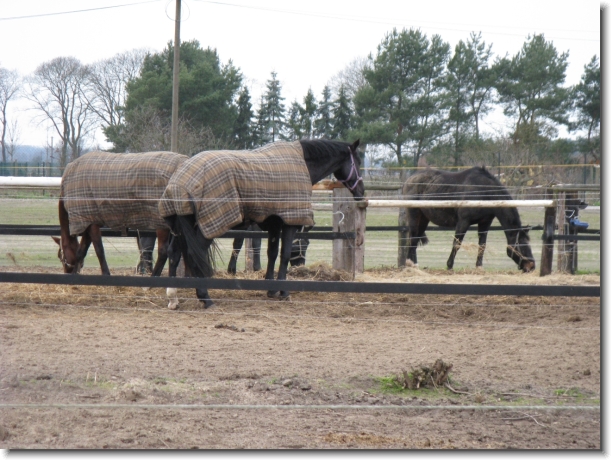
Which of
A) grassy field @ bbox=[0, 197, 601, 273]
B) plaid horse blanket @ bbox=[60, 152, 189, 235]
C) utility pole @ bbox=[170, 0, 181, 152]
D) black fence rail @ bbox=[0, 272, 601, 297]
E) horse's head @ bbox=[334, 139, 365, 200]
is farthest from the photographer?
utility pole @ bbox=[170, 0, 181, 152]

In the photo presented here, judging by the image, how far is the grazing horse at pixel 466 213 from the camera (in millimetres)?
9680

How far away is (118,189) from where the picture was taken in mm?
6852

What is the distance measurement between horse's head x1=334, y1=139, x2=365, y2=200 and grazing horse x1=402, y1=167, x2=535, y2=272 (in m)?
2.60

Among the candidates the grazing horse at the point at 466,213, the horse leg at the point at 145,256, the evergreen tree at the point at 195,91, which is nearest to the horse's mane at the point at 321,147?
the horse leg at the point at 145,256

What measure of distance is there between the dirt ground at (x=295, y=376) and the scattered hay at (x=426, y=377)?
0.06 metres

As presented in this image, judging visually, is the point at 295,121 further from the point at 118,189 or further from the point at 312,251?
the point at 118,189

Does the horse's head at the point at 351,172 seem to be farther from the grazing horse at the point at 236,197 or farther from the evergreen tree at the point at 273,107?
the evergreen tree at the point at 273,107

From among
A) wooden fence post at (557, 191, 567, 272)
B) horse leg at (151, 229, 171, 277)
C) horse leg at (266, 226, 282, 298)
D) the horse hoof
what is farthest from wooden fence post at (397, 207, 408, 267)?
the horse hoof

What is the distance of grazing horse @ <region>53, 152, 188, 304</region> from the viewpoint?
6.83 m

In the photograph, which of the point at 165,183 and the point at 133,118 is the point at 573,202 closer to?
the point at 165,183

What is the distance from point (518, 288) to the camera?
345 cm

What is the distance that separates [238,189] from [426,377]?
3193 millimetres

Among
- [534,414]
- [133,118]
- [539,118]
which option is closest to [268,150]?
[534,414]

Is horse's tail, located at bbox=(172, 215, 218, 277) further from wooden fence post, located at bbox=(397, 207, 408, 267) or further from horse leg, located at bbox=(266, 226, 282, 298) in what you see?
wooden fence post, located at bbox=(397, 207, 408, 267)
